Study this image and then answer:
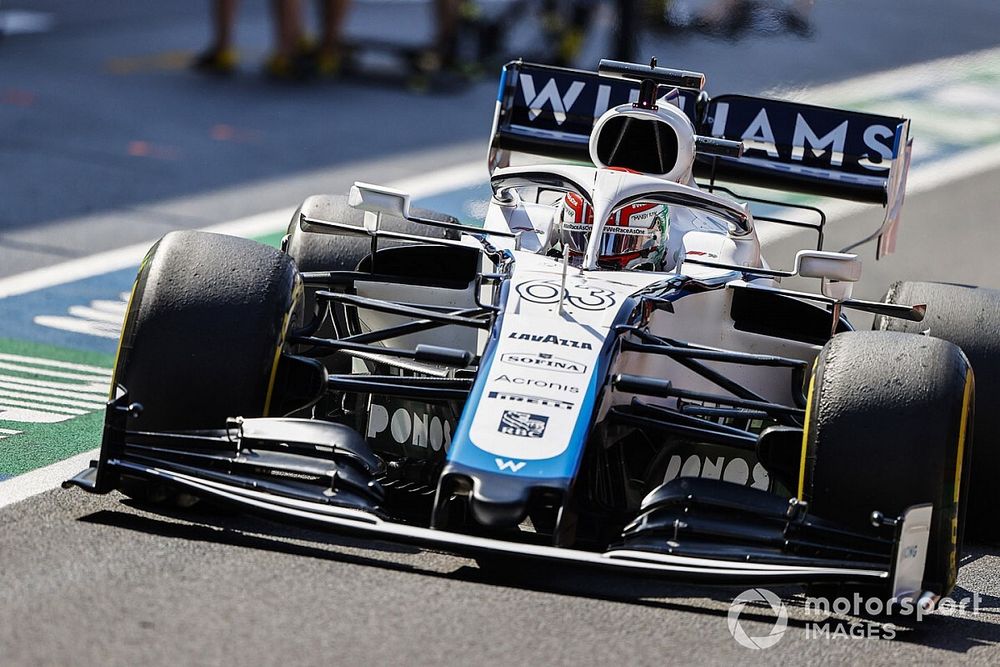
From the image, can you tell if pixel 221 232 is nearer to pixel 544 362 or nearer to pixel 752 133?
pixel 752 133

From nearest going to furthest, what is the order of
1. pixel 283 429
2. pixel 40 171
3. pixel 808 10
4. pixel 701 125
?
pixel 283 429 → pixel 701 125 → pixel 40 171 → pixel 808 10

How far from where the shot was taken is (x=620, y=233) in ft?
20.1

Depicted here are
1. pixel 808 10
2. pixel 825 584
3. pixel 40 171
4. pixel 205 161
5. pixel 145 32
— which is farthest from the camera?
pixel 145 32

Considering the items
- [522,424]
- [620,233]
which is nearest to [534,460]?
[522,424]

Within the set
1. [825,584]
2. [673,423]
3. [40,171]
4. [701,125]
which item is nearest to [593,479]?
[673,423]

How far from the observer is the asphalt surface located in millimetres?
4250

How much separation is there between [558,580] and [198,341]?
137cm

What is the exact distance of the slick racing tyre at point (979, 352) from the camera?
6.00m

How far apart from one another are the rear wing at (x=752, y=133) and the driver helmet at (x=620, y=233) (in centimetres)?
139

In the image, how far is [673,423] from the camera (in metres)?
5.24

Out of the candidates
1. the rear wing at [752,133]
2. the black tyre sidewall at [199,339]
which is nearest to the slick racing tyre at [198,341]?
the black tyre sidewall at [199,339]

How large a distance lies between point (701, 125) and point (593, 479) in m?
2.88

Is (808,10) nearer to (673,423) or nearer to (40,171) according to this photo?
(40,171)

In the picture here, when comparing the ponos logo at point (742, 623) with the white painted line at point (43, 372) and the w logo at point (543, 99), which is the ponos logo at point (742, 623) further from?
the white painted line at point (43, 372)
